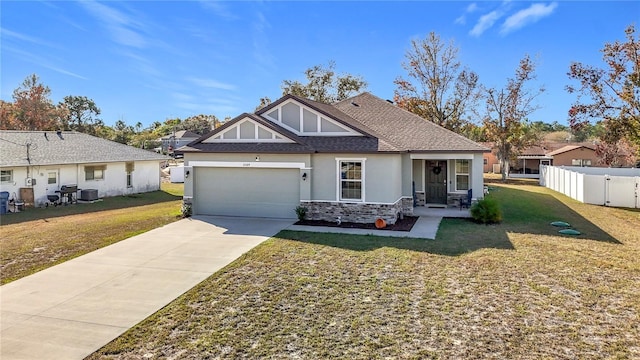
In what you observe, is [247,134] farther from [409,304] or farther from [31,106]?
[31,106]

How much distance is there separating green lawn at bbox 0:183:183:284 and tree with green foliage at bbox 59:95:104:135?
42620 millimetres

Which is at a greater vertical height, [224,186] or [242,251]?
[224,186]

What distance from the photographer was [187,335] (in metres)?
5.64

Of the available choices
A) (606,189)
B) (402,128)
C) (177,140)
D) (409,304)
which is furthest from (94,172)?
(177,140)

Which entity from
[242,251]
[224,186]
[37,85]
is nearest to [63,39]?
[224,186]

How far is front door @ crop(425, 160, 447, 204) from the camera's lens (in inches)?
672

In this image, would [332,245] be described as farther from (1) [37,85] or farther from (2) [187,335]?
(1) [37,85]

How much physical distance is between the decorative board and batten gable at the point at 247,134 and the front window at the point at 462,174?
791cm

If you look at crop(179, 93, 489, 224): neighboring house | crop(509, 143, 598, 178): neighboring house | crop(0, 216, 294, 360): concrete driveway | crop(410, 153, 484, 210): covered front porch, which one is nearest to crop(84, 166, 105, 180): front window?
crop(179, 93, 489, 224): neighboring house

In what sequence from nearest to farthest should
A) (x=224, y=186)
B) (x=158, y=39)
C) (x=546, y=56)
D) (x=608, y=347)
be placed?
1. (x=608, y=347)
2. (x=224, y=186)
3. (x=158, y=39)
4. (x=546, y=56)

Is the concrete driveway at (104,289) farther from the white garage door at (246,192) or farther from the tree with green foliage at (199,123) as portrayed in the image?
the tree with green foliage at (199,123)

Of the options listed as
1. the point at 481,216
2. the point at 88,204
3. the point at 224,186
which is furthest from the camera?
the point at 88,204

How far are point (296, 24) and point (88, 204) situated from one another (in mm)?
14905

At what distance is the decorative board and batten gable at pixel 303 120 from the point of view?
1473 cm
